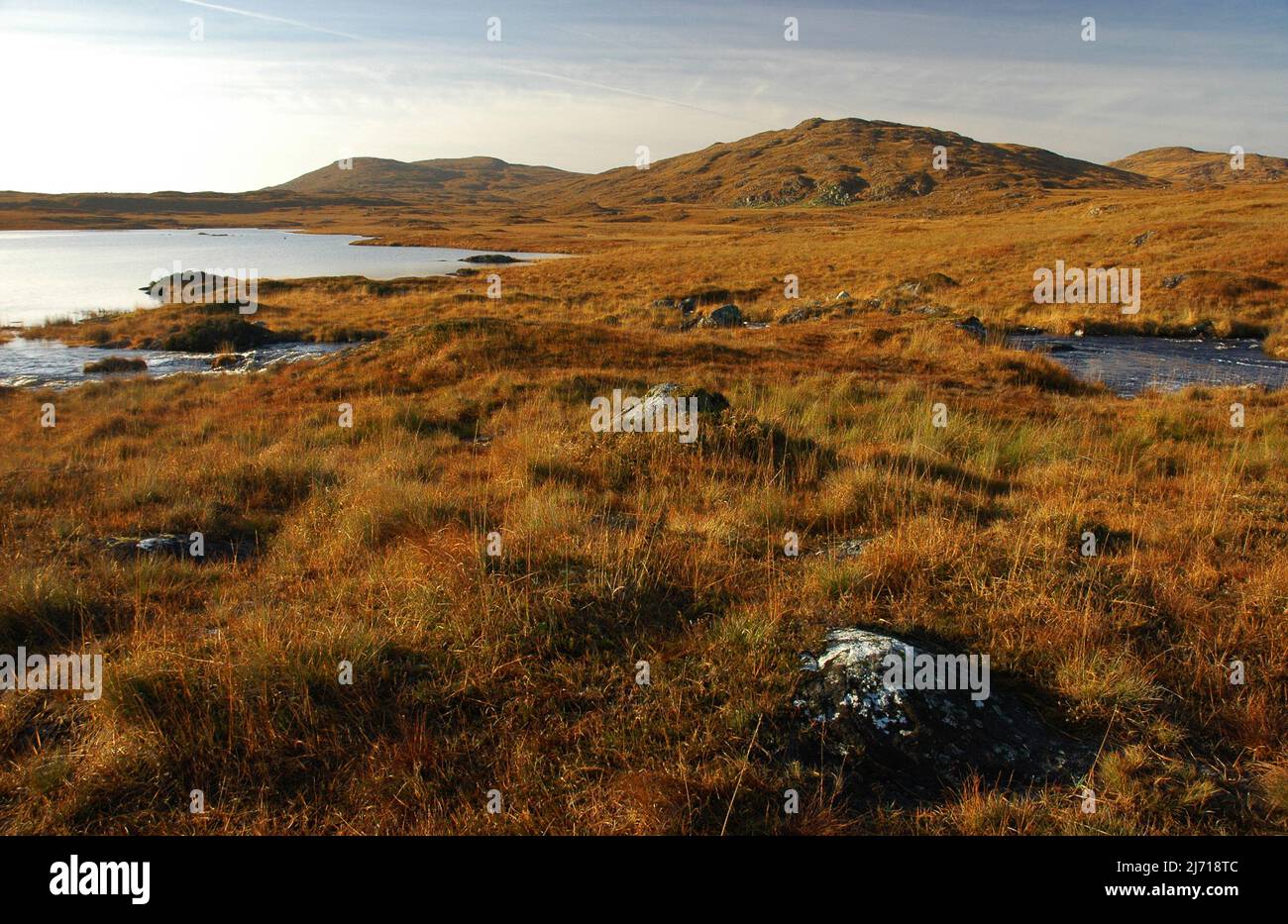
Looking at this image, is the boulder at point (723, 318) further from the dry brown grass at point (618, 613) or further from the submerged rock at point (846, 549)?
the submerged rock at point (846, 549)

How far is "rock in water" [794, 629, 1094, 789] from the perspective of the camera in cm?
322

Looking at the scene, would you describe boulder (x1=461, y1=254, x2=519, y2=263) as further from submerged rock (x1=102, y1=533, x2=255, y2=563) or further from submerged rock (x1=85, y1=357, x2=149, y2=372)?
submerged rock (x1=102, y1=533, x2=255, y2=563)

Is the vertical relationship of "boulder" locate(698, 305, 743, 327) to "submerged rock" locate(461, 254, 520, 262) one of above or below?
below

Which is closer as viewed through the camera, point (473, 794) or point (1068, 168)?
point (473, 794)

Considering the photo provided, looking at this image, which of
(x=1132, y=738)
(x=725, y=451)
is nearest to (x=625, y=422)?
(x=725, y=451)

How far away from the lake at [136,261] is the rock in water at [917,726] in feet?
142

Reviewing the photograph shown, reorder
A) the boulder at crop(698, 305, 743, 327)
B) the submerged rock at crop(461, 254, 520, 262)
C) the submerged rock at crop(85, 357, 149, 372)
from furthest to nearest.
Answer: the submerged rock at crop(461, 254, 520, 262)
the boulder at crop(698, 305, 743, 327)
the submerged rock at crop(85, 357, 149, 372)

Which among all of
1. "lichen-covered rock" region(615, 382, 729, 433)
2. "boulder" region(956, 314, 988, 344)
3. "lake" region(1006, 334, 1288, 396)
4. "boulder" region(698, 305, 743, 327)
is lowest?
"lichen-covered rock" region(615, 382, 729, 433)

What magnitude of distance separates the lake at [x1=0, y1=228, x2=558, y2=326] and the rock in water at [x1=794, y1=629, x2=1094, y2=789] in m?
43.2

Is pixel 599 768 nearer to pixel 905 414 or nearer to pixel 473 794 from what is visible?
pixel 473 794

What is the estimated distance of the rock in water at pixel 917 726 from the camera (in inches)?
127

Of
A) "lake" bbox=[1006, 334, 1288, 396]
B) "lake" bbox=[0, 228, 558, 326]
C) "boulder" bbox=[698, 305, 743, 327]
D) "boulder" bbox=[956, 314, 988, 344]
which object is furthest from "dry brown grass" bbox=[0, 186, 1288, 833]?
"lake" bbox=[0, 228, 558, 326]

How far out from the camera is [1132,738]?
11.0ft

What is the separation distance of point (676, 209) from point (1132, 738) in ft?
518
